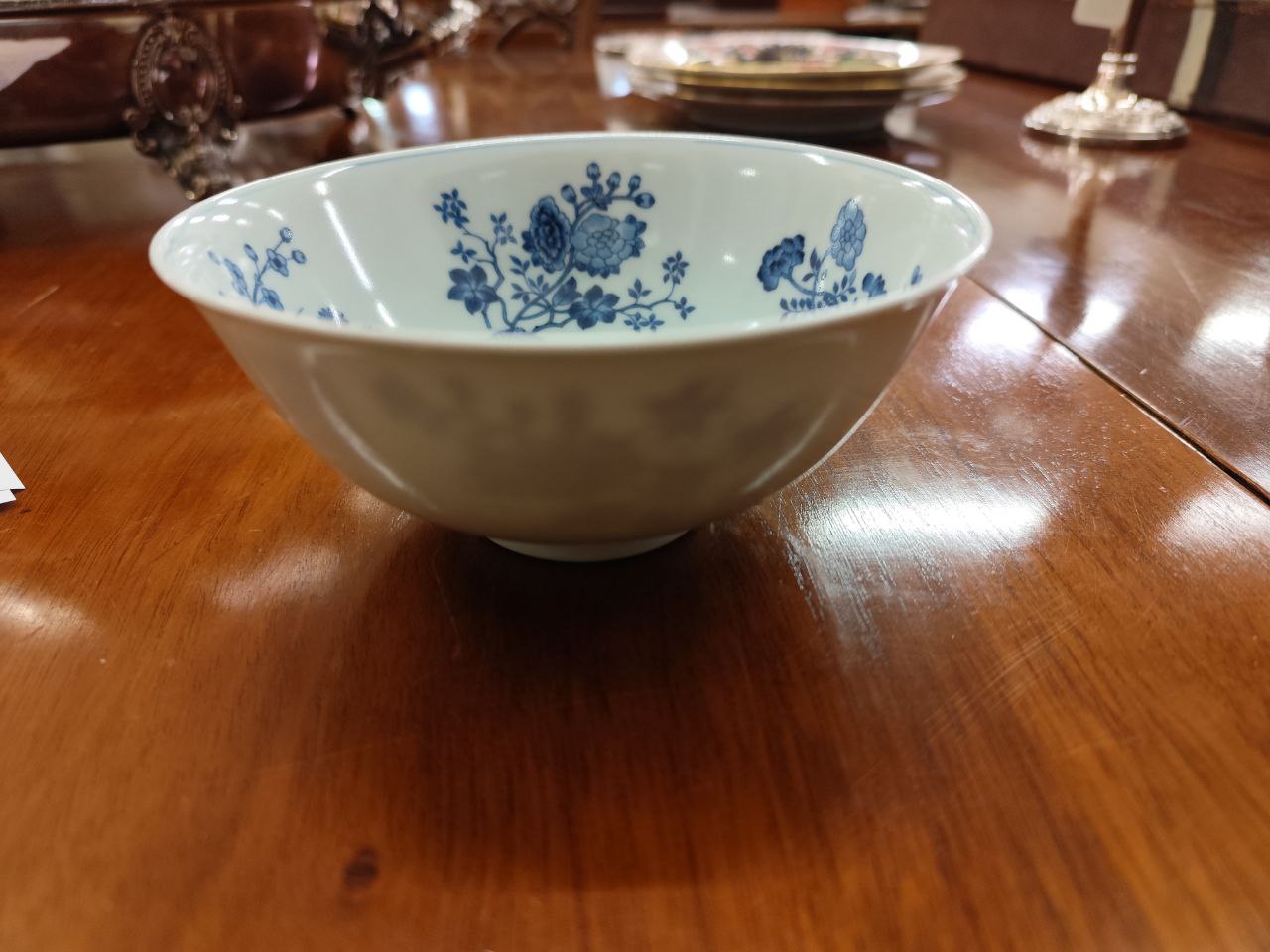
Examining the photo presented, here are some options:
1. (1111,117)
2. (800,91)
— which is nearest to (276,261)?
(800,91)

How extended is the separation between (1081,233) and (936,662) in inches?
20.3

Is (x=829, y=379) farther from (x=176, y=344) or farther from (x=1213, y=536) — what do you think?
(x=176, y=344)

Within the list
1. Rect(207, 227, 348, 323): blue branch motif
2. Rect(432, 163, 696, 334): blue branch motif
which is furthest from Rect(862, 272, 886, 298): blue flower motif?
Rect(207, 227, 348, 323): blue branch motif

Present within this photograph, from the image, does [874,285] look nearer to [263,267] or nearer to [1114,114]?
[263,267]

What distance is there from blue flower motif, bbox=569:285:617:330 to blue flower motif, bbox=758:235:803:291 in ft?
0.27

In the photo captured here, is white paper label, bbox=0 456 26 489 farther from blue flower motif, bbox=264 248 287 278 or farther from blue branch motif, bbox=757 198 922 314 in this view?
blue branch motif, bbox=757 198 922 314

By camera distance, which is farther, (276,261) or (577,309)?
(577,309)

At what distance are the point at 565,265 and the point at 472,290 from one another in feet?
0.17

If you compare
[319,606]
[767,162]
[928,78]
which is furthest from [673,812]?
[928,78]

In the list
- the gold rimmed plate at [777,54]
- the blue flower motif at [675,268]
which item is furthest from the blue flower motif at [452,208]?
the gold rimmed plate at [777,54]

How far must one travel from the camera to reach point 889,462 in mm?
371

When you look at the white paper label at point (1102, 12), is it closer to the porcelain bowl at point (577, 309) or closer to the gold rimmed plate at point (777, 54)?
the gold rimmed plate at point (777, 54)

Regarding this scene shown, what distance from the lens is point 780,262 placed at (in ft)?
1.50

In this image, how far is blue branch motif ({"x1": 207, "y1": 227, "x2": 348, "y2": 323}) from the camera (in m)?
0.35
